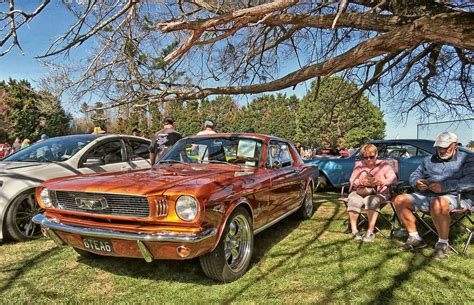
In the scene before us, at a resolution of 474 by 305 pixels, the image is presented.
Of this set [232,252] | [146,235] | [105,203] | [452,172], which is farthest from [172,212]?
[452,172]

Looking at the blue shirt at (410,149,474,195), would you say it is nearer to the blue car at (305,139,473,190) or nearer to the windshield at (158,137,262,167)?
the windshield at (158,137,262,167)

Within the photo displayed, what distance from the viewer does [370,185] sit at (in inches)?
193

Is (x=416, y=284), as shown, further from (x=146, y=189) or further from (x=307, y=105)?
(x=307, y=105)

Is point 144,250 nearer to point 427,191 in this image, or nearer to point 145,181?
point 145,181

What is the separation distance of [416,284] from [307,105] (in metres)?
37.5

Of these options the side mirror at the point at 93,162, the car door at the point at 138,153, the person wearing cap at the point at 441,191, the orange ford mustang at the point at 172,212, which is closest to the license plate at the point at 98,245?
the orange ford mustang at the point at 172,212

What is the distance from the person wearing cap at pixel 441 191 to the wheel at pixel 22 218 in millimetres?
4794

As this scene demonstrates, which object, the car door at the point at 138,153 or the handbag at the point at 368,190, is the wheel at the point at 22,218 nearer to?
the car door at the point at 138,153

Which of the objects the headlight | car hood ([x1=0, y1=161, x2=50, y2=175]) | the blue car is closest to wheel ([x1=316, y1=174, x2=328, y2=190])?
the blue car

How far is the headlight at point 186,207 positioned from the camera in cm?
296

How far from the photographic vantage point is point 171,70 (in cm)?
631

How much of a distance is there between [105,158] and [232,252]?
11.1 feet

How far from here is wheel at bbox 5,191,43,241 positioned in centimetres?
463

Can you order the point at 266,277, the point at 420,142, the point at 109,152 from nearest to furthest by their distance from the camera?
the point at 266,277 → the point at 109,152 → the point at 420,142
